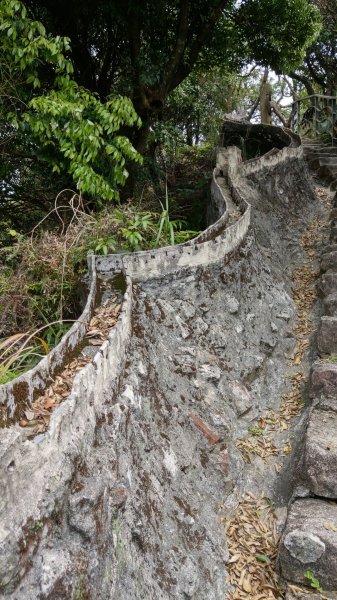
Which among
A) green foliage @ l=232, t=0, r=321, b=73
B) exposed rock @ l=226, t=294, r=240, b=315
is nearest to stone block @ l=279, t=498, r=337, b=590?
exposed rock @ l=226, t=294, r=240, b=315

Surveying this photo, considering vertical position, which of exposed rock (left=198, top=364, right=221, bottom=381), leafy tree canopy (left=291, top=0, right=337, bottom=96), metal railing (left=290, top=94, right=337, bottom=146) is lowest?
exposed rock (left=198, top=364, right=221, bottom=381)

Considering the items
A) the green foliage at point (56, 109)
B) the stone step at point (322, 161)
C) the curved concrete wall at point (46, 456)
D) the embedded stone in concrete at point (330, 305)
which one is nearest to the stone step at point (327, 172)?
the stone step at point (322, 161)

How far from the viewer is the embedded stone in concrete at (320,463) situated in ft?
12.6

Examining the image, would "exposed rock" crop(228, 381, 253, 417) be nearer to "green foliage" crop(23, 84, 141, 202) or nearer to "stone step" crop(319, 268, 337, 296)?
"stone step" crop(319, 268, 337, 296)

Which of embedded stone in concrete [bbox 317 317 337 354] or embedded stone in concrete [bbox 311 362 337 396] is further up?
embedded stone in concrete [bbox 317 317 337 354]

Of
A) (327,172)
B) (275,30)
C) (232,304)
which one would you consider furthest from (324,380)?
(327,172)

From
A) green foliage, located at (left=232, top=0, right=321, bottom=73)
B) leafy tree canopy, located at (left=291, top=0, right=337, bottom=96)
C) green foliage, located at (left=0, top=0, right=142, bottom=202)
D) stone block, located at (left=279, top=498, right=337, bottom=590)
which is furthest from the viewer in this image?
leafy tree canopy, located at (left=291, top=0, right=337, bottom=96)

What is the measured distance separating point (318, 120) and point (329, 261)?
32.4ft

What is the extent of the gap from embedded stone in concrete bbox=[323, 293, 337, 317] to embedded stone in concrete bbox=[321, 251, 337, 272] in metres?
0.87

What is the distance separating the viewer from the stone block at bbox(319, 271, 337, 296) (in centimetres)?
645

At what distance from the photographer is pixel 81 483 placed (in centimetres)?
281

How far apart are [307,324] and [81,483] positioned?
4.49 m

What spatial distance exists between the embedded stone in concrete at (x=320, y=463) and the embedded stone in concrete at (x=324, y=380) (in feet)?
2.06

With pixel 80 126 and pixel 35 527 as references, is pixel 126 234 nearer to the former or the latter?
pixel 80 126
